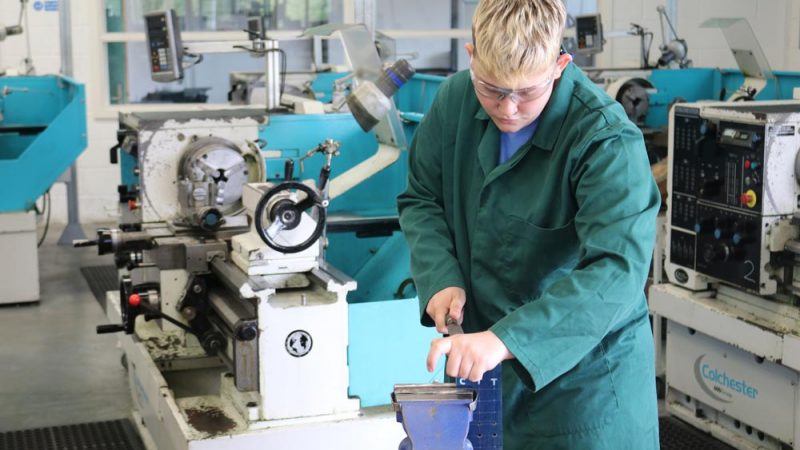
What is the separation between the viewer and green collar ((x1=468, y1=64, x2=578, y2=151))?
141 centimetres

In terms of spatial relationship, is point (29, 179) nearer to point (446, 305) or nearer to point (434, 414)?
point (446, 305)

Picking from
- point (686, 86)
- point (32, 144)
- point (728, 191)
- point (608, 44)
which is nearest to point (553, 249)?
point (728, 191)

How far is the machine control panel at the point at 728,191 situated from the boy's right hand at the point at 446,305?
5.70 feet

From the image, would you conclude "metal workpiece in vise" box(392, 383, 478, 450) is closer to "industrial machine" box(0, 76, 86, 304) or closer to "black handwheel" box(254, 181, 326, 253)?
"black handwheel" box(254, 181, 326, 253)

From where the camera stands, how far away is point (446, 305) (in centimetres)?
143

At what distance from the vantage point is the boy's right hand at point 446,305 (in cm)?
142

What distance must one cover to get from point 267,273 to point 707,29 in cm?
535

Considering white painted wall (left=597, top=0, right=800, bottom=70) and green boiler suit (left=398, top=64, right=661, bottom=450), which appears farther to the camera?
white painted wall (left=597, top=0, right=800, bottom=70)

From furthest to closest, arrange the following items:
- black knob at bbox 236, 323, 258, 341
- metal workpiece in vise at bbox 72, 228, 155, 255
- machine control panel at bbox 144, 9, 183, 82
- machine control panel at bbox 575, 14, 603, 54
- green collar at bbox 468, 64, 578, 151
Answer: machine control panel at bbox 575, 14, 603, 54
machine control panel at bbox 144, 9, 183, 82
metal workpiece in vise at bbox 72, 228, 155, 255
black knob at bbox 236, 323, 258, 341
green collar at bbox 468, 64, 578, 151

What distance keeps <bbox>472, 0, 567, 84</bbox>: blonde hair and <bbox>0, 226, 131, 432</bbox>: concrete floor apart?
2557mm

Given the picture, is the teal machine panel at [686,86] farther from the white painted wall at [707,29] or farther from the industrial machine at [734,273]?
the industrial machine at [734,273]

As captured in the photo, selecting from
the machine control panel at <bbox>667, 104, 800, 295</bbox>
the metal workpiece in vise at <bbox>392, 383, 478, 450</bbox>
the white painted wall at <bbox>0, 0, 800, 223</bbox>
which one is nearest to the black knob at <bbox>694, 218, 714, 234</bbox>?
the machine control panel at <bbox>667, 104, 800, 295</bbox>

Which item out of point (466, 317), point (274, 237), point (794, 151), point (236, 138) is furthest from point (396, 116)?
point (466, 317)

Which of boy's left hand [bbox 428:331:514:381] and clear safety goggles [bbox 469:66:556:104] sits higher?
clear safety goggles [bbox 469:66:556:104]
